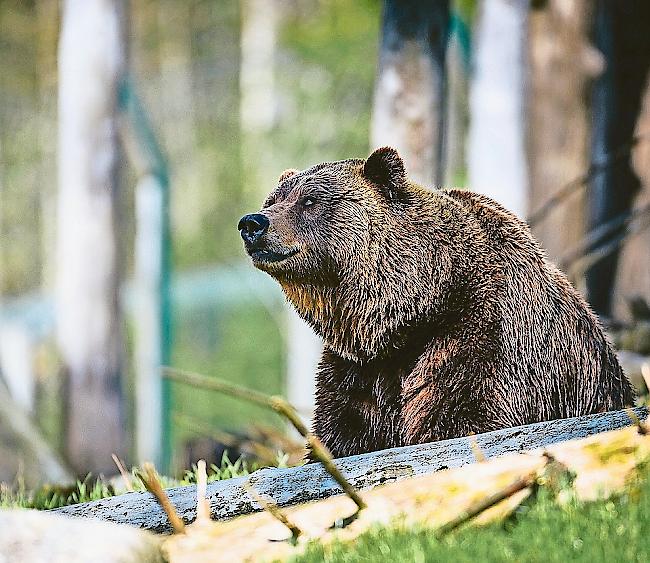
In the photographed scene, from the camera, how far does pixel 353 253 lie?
4.10 meters

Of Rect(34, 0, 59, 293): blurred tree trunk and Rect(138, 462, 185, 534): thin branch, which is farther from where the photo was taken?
Rect(34, 0, 59, 293): blurred tree trunk

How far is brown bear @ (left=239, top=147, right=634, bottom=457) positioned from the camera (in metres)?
3.94

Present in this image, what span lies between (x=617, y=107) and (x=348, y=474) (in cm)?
712

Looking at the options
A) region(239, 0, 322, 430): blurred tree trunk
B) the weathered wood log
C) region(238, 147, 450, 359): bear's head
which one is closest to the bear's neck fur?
region(238, 147, 450, 359): bear's head

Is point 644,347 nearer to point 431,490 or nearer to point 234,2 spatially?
point 431,490

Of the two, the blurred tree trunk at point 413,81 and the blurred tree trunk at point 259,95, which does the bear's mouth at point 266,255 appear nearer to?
the blurred tree trunk at point 413,81

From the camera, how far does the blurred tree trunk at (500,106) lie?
337 inches

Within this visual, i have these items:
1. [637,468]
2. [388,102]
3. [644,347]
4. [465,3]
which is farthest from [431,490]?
[465,3]

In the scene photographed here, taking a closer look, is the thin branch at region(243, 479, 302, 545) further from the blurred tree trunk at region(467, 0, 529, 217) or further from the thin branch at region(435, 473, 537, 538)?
the blurred tree trunk at region(467, 0, 529, 217)

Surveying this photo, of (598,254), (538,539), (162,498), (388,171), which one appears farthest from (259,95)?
(538,539)

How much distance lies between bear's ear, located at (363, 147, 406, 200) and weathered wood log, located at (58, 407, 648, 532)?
43.9 inches

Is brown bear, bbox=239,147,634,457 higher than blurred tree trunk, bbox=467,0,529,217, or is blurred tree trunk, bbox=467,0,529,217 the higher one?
blurred tree trunk, bbox=467,0,529,217

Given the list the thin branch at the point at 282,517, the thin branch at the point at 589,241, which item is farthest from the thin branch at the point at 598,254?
the thin branch at the point at 282,517

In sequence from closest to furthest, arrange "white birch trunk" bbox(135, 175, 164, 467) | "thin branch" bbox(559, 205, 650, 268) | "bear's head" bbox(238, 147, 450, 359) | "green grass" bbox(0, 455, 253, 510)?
"bear's head" bbox(238, 147, 450, 359) → "green grass" bbox(0, 455, 253, 510) → "thin branch" bbox(559, 205, 650, 268) → "white birch trunk" bbox(135, 175, 164, 467)
